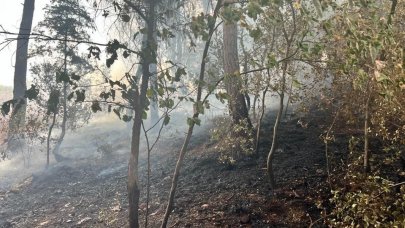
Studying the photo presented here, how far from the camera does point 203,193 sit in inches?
240

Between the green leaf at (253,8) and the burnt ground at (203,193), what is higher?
the green leaf at (253,8)

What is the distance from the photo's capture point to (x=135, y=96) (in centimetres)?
419

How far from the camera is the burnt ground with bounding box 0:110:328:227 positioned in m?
4.78

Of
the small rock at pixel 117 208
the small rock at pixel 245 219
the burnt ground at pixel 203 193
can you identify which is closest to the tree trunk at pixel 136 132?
the burnt ground at pixel 203 193

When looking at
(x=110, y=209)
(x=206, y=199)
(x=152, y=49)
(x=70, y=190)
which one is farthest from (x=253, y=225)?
(x=70, y=190)

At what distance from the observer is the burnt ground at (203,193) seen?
4781mm

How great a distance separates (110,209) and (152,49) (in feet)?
14.0

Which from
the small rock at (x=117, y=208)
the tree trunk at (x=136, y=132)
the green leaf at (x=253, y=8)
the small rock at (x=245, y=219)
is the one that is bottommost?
the small rock at (x=117, y=208)

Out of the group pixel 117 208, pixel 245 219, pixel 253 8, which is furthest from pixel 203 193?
pixel 253 8

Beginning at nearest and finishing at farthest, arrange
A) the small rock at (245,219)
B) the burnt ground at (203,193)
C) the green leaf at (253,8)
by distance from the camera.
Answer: the green leaf at (253,8) → the small rock at (245,219) → the burnt ground at (203,193)

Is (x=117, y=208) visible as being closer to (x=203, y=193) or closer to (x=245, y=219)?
(x=203, y=193)

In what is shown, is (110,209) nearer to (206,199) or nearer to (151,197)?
(151,197)

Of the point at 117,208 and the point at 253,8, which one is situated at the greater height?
the point at 253,8

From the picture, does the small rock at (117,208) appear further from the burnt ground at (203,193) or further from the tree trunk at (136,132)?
the tree trunk at (136,132)
